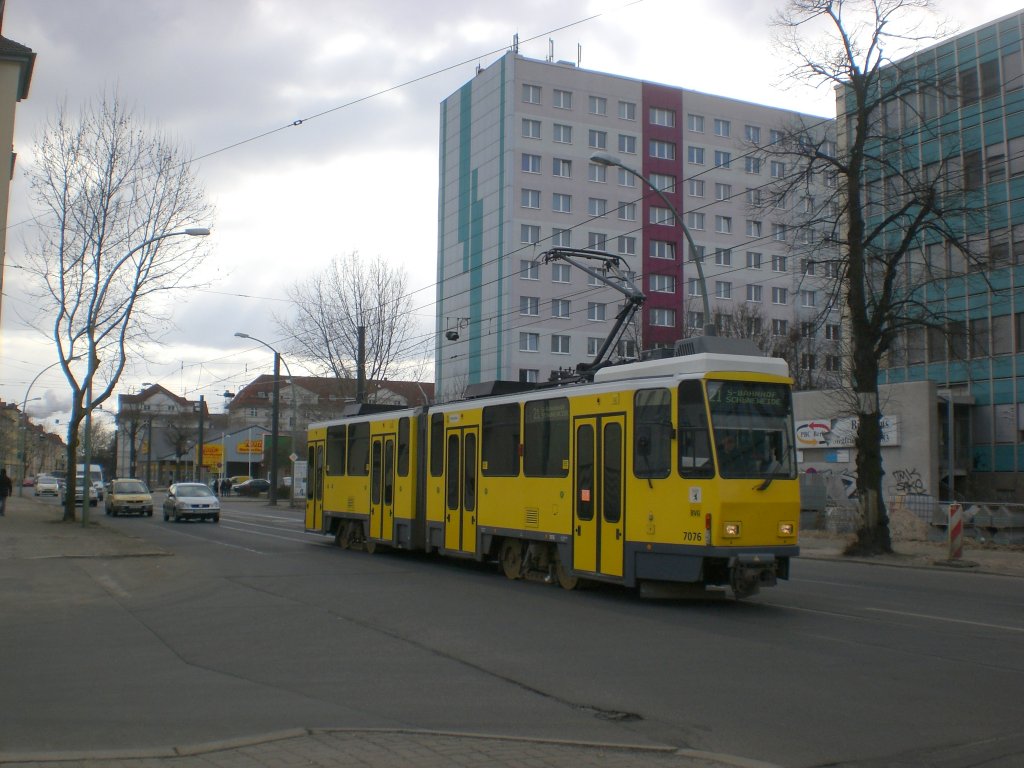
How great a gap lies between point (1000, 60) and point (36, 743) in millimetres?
41411

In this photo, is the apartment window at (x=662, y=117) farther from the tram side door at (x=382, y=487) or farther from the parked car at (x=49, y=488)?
the tram side door at (x=382, y=487)

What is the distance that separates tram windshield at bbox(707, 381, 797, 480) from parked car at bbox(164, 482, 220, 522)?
28768 millimetres

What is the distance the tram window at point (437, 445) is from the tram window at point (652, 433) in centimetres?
611

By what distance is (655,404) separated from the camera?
13445mm

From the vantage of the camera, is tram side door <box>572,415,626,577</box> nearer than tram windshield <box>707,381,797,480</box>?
No

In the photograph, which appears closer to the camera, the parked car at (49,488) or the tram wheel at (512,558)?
the tram wheel at (512,558)

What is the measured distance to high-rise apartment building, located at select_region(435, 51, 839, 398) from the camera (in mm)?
68000

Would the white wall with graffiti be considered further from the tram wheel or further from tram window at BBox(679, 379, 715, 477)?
tram window at BBox(679, 379, 715, 477)

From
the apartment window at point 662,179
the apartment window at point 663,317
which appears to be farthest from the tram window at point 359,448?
the apartment window at point 662,179

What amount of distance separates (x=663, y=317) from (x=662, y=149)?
1220 cm

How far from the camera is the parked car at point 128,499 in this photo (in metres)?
42.5

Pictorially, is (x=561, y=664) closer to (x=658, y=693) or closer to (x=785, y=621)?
(x=658, y=693)

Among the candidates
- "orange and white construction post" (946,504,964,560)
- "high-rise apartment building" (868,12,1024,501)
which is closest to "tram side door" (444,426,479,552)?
"orange and white construction post" (946,504,964,560)

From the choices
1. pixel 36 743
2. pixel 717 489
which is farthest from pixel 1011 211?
pixel 36 743
